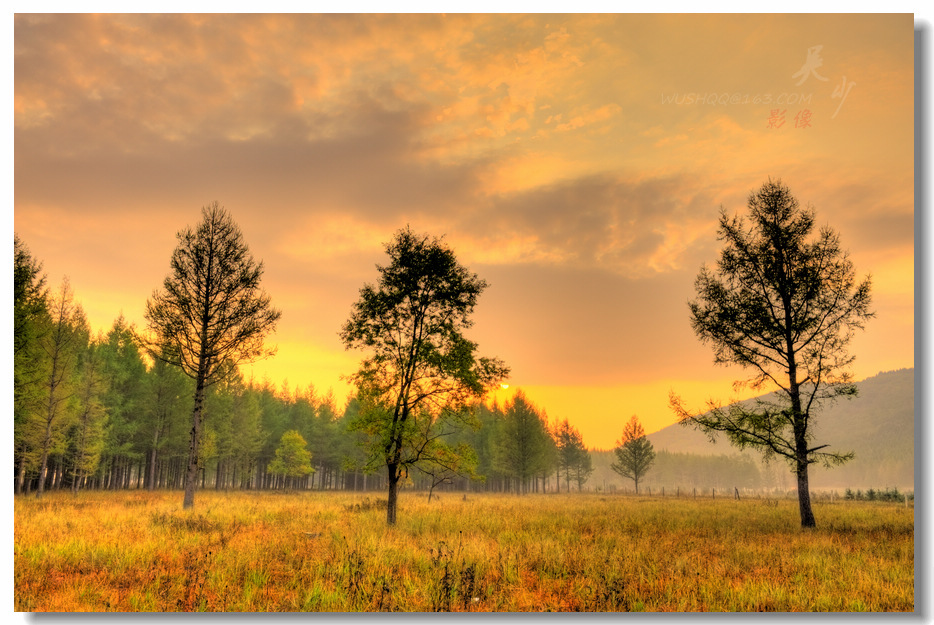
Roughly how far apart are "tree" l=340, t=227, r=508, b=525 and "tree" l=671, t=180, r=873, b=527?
6564 mm

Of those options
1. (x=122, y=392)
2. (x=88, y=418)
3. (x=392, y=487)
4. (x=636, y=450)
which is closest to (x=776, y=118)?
(x=392, y=487)

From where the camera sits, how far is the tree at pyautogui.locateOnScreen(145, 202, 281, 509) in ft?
58.7

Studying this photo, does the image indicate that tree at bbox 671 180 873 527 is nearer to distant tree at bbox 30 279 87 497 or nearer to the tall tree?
the tall tree

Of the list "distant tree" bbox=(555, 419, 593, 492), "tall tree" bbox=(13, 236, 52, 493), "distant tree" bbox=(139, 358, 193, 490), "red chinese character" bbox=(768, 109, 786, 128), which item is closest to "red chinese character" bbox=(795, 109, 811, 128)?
"red chinese character" bbox=(768, 109, 786, 128)

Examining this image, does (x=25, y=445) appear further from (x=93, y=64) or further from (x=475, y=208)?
(x=475, y=208)

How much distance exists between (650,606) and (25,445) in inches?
1232

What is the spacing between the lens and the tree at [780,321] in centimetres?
1386

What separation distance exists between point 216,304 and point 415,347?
29.4ft

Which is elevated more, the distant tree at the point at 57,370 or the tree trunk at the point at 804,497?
the distant tree at the point at 57,370

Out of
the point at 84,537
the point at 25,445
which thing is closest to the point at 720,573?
the point at 84,537

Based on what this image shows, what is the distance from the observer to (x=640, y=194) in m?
11.4

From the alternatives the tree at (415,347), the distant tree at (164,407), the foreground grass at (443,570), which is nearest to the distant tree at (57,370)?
the foreground grass at (443,570)

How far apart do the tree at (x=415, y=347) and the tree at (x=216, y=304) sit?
622 cm

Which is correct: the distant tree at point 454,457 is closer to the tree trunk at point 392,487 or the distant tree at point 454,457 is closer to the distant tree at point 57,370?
the tree trunk at point 392,487
